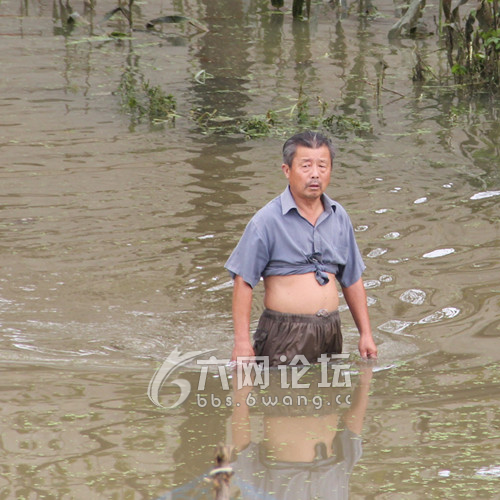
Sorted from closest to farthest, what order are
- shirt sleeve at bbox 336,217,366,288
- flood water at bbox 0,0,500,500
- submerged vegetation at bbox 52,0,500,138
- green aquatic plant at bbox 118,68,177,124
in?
flood water at bbox 0,0,500,500, shirt sleeve at bbox 336,217,366,288, submerged vegetation at bbox 52,0,500,138, green aquatic plant at bbox 118,68,177,124

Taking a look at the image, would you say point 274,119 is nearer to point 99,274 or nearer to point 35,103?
point 35,103

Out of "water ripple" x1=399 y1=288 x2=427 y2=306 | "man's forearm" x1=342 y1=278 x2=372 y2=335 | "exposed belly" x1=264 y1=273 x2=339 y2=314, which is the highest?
"exposed belly" x1=264 y1=273 x2=339 y2=314

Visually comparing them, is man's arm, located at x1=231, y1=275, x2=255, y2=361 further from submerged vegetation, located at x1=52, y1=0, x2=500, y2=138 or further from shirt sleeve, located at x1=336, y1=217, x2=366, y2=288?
submerged vegetation, located at x1=52, y1=0, x2=500, y2=138

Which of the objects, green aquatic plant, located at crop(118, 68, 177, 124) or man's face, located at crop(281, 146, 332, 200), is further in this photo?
green aquatic plant, located at crop(118, 68, 177, 124)

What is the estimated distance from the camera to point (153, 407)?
3.73 m

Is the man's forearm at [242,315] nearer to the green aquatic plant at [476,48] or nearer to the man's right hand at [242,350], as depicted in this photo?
the man's right hand at [242,350]

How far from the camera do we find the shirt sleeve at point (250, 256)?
399 centimetres

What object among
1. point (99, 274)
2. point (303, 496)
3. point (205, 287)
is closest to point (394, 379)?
point (303, 496)

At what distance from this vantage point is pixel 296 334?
160 inches

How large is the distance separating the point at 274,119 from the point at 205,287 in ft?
10.5

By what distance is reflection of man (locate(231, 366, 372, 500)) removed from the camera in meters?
3.09

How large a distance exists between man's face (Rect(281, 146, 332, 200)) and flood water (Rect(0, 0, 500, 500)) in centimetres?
83
